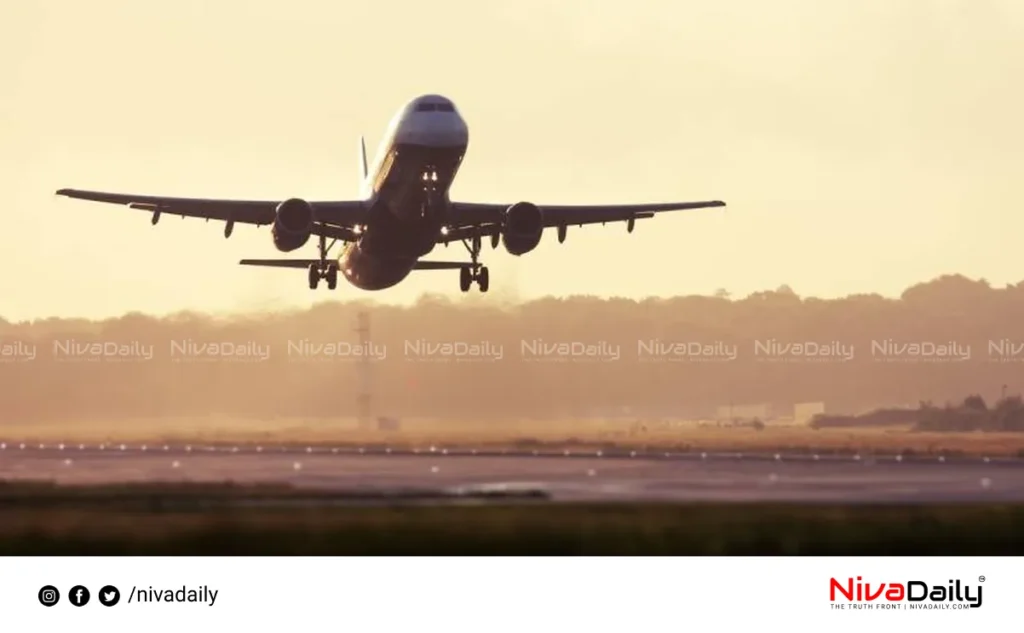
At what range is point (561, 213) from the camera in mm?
63875

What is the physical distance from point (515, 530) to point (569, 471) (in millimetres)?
15953

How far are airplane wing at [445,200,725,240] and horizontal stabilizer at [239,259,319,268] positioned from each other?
5305mm

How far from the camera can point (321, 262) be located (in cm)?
6425

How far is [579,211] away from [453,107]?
8.08m

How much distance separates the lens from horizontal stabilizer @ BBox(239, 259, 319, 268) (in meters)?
62.2

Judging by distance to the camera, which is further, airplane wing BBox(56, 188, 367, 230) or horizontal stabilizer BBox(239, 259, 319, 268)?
horizontal stabilizer BBox(239, 259, 319, 268)

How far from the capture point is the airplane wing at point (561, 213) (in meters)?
60.4

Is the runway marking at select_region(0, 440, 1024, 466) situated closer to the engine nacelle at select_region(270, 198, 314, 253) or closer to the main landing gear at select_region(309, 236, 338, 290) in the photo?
the main landing gear at select_region(309, 236, 338, 290)
